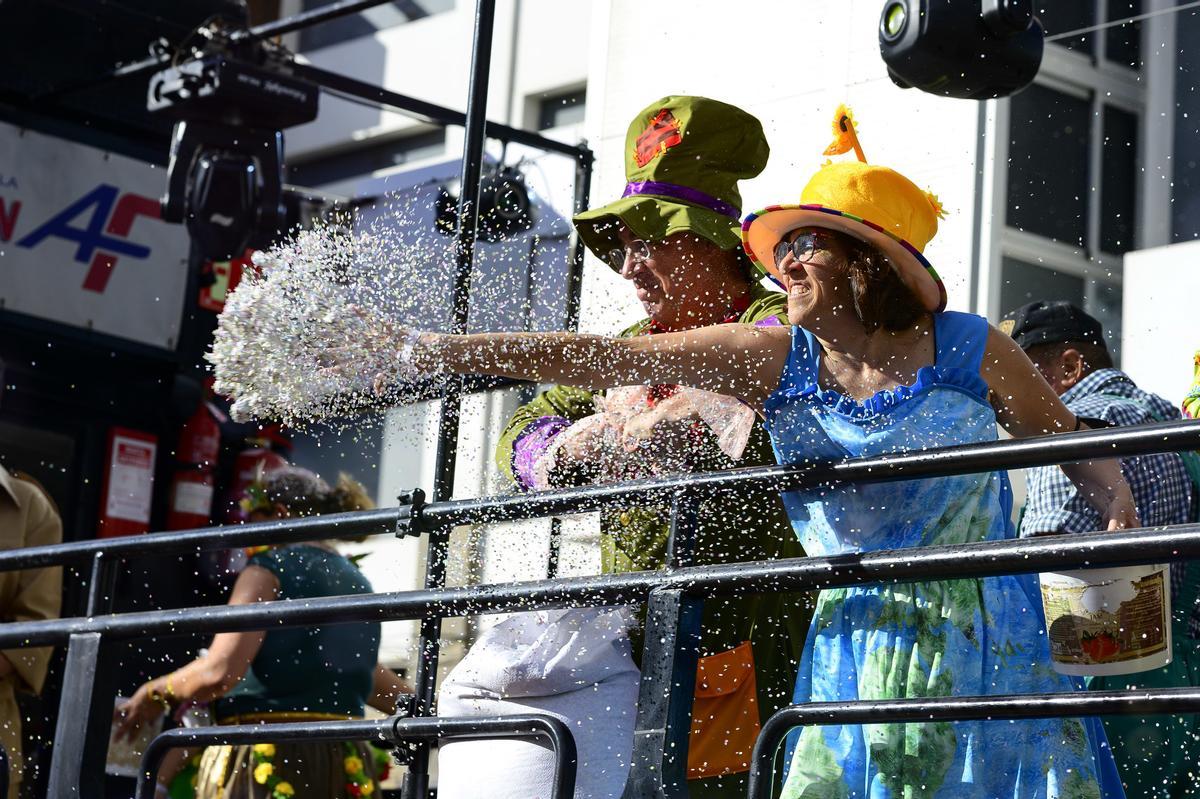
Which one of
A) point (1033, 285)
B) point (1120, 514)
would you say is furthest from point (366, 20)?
point (1120, 514)

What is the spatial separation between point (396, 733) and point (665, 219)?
96cm

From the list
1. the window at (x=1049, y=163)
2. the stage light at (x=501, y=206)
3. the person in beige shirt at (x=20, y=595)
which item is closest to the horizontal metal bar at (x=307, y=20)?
the stage light at (x=501, y=206)

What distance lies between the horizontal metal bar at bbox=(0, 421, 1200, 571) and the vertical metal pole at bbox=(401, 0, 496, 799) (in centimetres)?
12

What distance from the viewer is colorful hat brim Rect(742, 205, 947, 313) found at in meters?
2.56

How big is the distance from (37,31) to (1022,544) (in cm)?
755

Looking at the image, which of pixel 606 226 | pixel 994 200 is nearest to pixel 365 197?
pixel 994 200

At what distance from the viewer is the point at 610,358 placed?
2.52 metres

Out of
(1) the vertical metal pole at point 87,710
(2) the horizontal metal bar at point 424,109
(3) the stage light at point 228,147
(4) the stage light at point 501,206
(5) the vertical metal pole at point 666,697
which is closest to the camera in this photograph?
(5) the vertical metal pole at point 666,697

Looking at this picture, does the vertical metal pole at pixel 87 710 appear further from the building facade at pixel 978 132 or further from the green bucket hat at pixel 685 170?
the building facade at pixel 978 132

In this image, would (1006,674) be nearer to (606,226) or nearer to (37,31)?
(606,226)

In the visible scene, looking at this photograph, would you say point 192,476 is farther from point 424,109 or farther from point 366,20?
point 366,20

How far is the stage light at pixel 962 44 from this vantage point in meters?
3.12

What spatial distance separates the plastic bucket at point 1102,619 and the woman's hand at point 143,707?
317cm

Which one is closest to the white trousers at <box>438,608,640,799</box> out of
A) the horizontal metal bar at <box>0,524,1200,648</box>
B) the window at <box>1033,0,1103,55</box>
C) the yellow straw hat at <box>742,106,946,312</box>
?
the horizontal metal bar at <box>0,524,1200,648</box>
